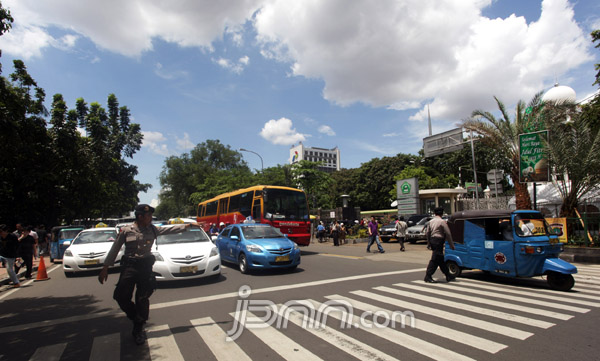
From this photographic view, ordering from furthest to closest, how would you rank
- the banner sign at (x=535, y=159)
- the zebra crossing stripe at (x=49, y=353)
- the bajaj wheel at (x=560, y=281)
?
1. the banner sign at (x=535, y=159)
2. the bajaj wheel at (x=560, y=281)
3. the zebra crossing stripe at (x=49, y=353)

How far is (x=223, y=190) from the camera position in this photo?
45.9 metres

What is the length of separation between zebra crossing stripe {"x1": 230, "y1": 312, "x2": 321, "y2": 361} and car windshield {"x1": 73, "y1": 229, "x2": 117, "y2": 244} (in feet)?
28.2

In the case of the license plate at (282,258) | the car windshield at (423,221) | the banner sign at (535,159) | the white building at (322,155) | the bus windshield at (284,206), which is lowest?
the license plate at (282,258)

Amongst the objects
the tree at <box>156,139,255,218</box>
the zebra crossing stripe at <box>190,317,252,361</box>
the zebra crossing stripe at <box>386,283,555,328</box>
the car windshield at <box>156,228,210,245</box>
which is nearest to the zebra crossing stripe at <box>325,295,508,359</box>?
the zebra crossing stripe at <box>386,283,555,328</box>

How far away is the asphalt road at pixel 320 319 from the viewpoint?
4.19 m

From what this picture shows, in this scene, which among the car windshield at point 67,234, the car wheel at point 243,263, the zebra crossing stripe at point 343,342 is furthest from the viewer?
the car windshield at point 67,234

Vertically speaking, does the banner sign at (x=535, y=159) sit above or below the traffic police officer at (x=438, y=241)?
above

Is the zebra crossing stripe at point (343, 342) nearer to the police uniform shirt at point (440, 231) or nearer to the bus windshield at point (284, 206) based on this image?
the police uniform shirt at point (440, 231)

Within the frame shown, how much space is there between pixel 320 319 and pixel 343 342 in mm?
1020

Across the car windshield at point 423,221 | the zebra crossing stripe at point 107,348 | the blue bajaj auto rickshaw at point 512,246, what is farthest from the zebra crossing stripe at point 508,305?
the car windshield at point 423,221

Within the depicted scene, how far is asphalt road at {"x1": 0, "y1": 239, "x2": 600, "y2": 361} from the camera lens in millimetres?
4188

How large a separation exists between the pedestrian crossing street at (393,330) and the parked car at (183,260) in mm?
2766

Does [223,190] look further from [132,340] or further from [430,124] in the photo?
[430,124]

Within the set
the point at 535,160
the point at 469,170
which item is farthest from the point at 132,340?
the point at 469,170
